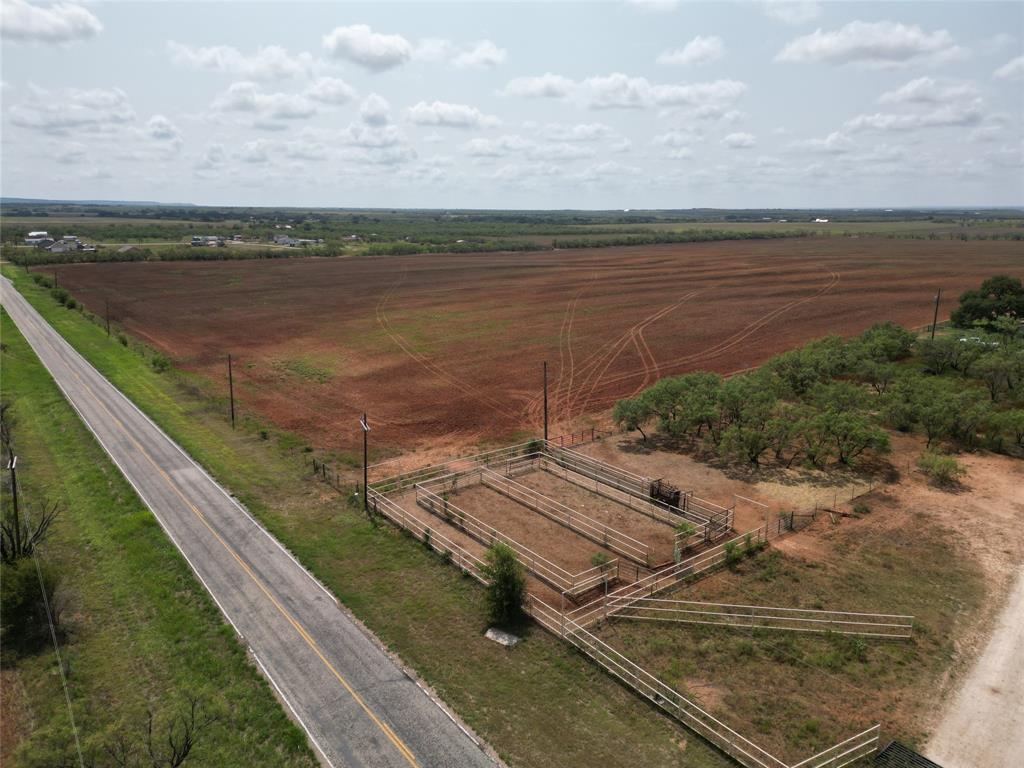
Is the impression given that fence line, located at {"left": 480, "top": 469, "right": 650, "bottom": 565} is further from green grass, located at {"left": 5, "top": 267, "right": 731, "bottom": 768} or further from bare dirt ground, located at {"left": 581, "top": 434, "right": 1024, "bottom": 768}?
green grass, located at {"left": 5, "top": 267, "right": 731, "bottom": 768}

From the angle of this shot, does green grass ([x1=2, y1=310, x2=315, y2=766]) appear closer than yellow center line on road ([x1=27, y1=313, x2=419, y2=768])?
No

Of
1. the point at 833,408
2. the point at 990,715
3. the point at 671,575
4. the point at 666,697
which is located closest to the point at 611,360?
the point at 833,408

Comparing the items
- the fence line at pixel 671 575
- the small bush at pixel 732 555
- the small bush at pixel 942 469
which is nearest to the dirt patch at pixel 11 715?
the fence line at pixel 671 575

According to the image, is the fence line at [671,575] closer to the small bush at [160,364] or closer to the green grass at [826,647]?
the green grass at [826,647]

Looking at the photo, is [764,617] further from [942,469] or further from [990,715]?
[942,469]

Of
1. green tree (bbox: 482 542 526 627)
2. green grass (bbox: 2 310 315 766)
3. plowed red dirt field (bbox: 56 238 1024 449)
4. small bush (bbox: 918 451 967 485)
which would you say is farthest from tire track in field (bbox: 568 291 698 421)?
green grass (bbox: 2 310 315 766)

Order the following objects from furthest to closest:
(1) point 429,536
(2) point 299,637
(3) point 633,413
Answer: (3) point 633,413
(1) point 429,536
(2) point 299,637
